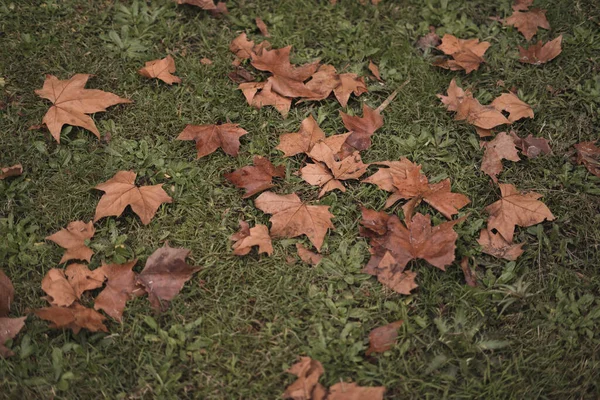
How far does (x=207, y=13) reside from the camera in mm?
3100

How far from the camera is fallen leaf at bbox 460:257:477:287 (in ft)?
7.43

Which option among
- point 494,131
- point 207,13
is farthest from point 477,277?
point 207,13

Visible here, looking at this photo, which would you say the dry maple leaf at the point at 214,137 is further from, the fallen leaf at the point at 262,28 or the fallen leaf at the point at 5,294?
the fallen leaf at the point at 5,294

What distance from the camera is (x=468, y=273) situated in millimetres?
2275

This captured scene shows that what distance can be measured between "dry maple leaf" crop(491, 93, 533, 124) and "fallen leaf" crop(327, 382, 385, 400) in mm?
1453

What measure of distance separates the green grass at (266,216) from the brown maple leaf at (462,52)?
68mm

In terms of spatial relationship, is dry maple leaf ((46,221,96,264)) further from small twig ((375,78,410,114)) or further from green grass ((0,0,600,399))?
small twig ((375,78,410,114))

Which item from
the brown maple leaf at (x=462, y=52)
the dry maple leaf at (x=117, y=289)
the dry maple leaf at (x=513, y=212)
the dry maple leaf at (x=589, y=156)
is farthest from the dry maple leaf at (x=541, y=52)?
the dry maple leaf at (x=117, y=289)

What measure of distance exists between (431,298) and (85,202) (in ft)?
4.85

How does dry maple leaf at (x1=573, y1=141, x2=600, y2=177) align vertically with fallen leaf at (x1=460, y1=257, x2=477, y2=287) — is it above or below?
above

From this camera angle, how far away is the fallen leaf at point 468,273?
2.26m

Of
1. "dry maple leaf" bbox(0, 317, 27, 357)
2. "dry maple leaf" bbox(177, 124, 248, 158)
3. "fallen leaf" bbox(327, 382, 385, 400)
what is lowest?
"fallen leaf" bbox(327, 382, 385, 400)

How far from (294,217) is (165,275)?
1.85 feet

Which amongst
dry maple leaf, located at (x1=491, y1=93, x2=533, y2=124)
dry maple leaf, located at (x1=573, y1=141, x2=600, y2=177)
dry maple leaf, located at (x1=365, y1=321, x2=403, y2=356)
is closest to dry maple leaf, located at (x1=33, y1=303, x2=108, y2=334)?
dry maple leaf, located at (x1=365, y1=321, x2=403, y2=356)
